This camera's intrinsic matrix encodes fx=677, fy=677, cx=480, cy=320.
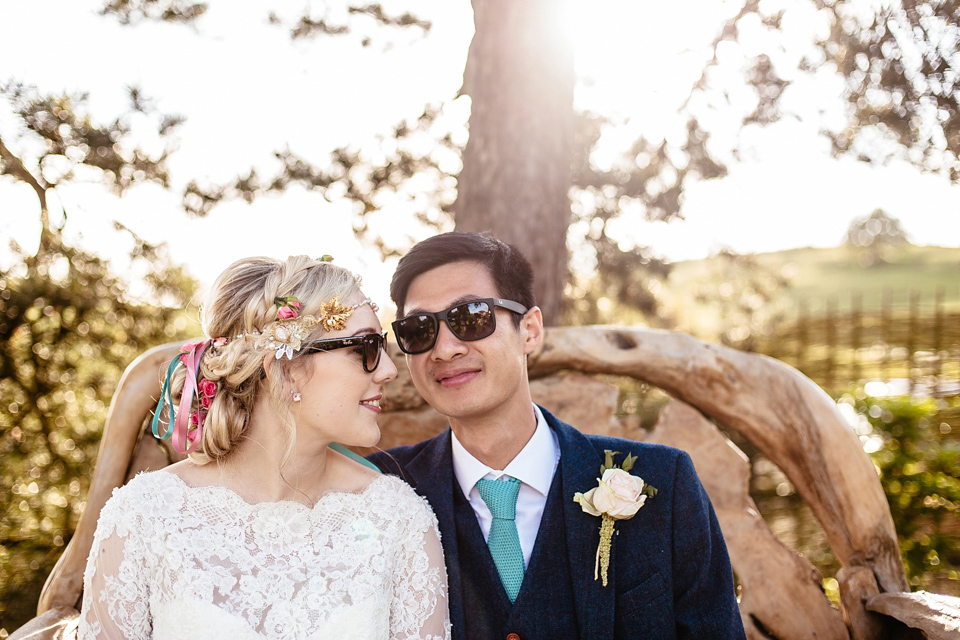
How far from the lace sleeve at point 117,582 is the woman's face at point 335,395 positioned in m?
0.60

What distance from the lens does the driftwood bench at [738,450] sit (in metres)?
2.98

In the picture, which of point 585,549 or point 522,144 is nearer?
point 585,549

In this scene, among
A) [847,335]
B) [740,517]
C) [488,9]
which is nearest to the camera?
[740,517]

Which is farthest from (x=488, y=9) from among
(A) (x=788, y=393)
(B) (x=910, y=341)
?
(B) (x=910, y=341)

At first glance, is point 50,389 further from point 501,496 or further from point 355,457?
point 501,496

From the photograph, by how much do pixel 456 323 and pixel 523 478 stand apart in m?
0.64

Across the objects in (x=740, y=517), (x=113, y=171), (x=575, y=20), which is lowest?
(x=740, y=517)

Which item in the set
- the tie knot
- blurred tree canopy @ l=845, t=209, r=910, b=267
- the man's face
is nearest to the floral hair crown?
the man's face

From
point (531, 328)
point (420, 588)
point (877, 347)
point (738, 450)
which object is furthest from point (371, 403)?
point (877, 347)

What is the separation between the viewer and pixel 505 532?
2455mm

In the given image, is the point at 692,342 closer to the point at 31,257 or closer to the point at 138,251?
the point at 138,251

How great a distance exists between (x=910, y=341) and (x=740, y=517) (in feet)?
18.9

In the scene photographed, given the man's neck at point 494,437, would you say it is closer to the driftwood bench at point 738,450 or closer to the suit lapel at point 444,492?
the suit lapel at point 444,492

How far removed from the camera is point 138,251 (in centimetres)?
483
